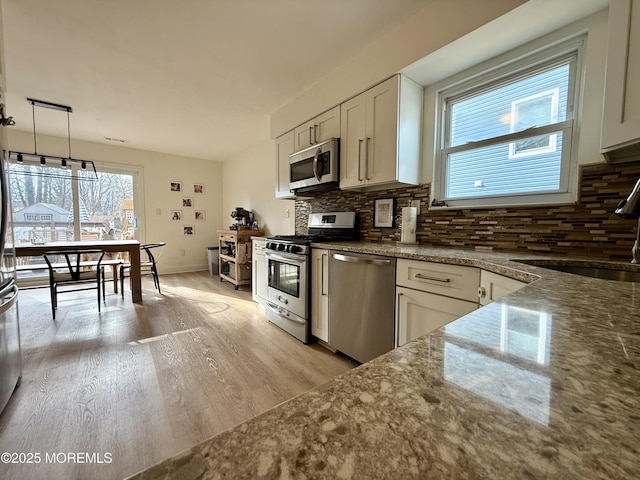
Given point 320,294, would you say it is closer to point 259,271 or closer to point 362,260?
A: point 362,260

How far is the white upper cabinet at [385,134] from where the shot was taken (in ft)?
6.42

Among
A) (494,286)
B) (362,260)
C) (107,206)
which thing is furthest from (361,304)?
(107,206)

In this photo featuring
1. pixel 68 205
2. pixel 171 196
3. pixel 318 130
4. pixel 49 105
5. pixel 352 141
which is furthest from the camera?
pixel 171 196

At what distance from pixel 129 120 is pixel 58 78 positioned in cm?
101

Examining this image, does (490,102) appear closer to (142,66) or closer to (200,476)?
(200,476)

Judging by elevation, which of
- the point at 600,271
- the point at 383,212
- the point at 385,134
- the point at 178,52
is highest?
the point at 178,52

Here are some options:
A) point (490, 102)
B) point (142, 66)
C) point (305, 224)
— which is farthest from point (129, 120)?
point (490, 102)

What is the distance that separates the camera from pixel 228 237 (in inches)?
172

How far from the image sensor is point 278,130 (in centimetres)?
317

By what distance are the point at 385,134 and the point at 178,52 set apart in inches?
70.5

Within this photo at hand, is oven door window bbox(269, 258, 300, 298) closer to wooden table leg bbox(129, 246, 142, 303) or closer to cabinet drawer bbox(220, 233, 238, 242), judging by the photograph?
cabinet drawer bbox(220, 233, 238, 242)

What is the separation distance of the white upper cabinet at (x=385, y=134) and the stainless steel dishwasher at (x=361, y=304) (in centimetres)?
70

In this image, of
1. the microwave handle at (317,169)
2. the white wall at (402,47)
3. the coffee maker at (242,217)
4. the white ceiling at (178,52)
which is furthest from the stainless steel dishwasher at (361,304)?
the coffee maker at (242,217)

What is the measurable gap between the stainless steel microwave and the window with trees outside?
3.16 meters
